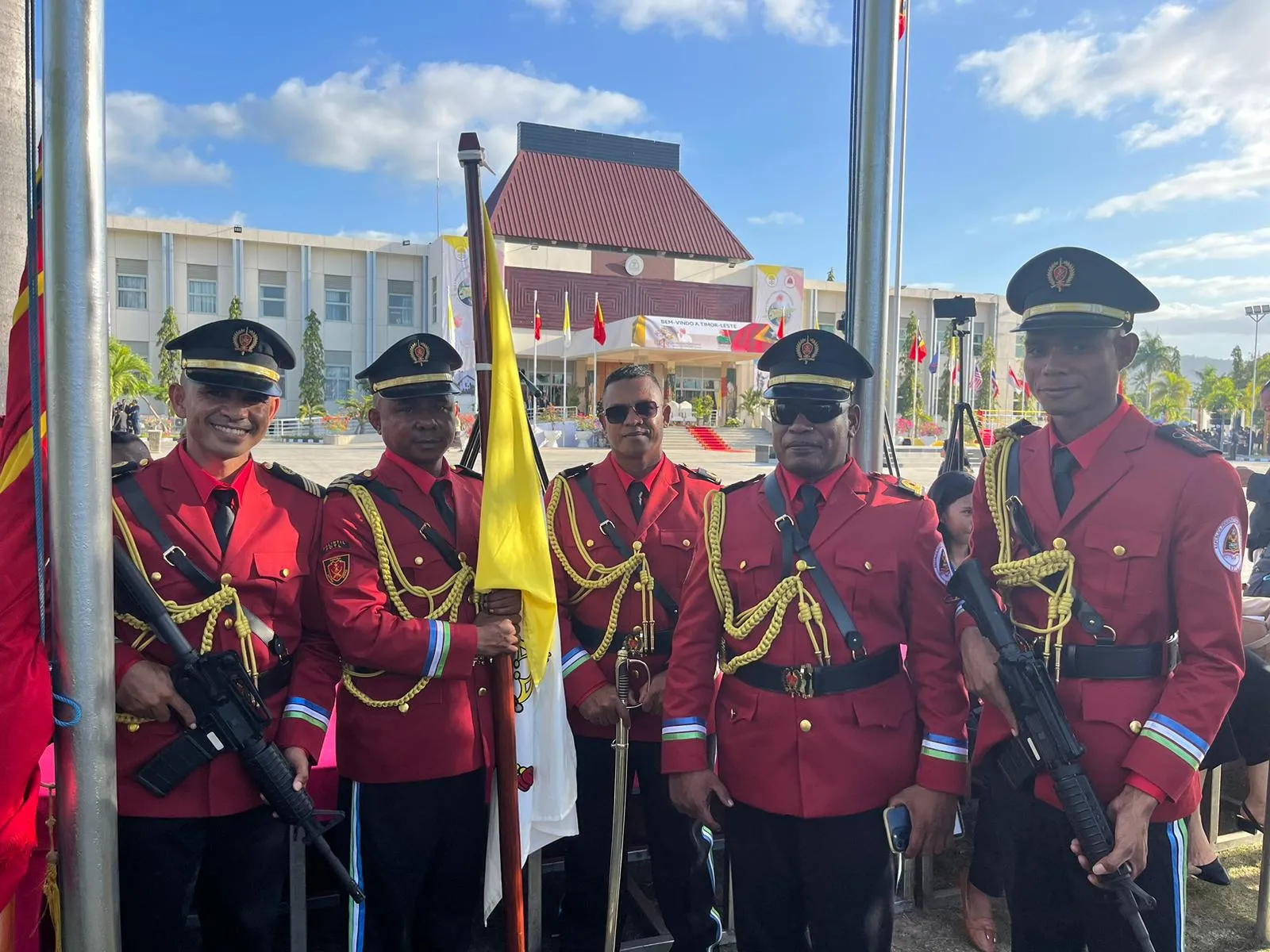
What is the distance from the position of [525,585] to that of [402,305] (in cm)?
4261

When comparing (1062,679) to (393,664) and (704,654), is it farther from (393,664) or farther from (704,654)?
(393,664)

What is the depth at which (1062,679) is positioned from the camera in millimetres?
2158

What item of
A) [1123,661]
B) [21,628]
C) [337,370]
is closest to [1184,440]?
[1123,661]

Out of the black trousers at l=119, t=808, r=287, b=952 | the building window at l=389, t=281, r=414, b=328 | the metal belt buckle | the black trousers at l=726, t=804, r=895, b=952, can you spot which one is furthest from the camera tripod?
the building window at l=389, t=281, r=414, b=328

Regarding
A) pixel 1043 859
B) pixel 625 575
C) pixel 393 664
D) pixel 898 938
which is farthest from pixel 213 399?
pixel 898 938

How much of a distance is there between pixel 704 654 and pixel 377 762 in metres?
1.03

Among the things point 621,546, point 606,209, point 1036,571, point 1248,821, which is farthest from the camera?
point 606,209

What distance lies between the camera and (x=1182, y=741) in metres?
1.97

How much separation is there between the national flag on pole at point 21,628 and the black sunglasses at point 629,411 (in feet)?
5.81

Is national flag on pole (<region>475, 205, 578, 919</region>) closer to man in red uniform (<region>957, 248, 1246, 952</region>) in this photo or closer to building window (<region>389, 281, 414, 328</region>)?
man in red uniform (<region>957, 248, 1246, 952</region>)

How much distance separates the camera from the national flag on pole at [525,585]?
2.51 meters

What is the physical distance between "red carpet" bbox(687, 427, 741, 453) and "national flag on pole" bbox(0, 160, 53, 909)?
32.6m

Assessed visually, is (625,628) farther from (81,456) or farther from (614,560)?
(81,456)

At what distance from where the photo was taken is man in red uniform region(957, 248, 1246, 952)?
1.98 m
